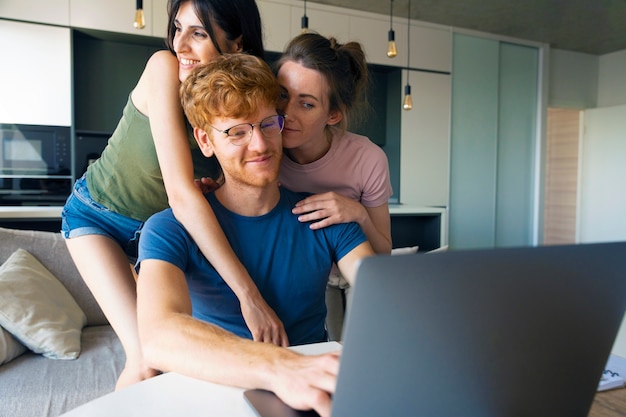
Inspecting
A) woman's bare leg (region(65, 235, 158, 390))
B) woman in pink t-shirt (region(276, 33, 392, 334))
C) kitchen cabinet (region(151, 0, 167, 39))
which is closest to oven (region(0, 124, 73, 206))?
kitchen cabinet (region(151, 0, 167, 39))

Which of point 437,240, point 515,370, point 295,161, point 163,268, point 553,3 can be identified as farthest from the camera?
point 553,3

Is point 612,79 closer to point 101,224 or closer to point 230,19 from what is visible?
point 230,19

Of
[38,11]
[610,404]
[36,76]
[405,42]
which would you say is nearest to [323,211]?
[610,404]

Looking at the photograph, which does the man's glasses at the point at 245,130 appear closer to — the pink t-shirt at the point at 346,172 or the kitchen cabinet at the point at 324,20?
the pink t-shirt at the point at 346,172

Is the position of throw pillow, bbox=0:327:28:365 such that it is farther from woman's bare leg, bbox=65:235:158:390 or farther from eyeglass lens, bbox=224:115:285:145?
eyeglass lens, bbox=224:115:285:145

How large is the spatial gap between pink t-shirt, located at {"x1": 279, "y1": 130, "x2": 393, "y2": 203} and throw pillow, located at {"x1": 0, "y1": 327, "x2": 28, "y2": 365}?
1.30 meters

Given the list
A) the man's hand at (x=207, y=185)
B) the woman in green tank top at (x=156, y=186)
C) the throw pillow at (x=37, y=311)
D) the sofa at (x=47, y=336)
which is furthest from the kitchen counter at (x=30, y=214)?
the man's hand at (x=207, y=185)

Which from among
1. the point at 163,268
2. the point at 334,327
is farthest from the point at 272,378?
the point at 334,327

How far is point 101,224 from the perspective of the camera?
158 centimetres

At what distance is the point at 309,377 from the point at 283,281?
602 mm

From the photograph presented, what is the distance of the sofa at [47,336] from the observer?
1.83 m

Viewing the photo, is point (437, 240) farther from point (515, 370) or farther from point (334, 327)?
point (515, 370)

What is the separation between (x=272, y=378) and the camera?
0.75 metres

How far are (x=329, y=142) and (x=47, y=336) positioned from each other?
142 cm
